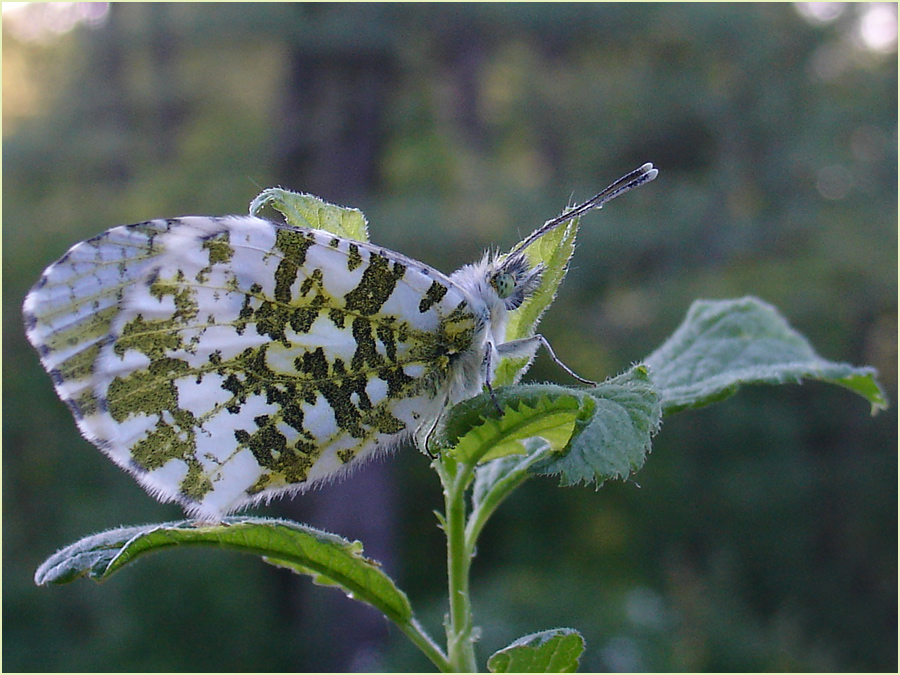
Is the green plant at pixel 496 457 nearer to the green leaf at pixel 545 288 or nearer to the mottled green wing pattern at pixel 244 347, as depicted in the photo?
the green leaf at pixel 545 288

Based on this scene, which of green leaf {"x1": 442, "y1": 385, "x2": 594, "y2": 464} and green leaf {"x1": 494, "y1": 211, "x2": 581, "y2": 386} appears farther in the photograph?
green leaf {"x1": 494, "y1": 211, "x2": 581, "y2": 386}

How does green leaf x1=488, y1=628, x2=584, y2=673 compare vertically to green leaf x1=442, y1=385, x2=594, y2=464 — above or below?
below

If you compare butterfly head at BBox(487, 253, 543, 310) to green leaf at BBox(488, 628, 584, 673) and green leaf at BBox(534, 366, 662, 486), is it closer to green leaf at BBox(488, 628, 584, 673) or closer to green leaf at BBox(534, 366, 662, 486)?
green leaf at BBox(534, 366, 662, 486)

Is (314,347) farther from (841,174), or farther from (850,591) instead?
(841,174)

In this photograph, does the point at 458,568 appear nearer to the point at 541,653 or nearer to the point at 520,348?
the point at 541,653

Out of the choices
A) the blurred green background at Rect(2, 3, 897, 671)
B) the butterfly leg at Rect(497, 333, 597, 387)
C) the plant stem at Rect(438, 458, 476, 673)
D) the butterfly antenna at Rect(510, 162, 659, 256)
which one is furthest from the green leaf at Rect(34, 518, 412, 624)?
the blurred green background at Rect(2, 3, 897, 671)

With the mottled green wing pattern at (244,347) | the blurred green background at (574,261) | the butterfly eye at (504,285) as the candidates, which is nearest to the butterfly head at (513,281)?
the butterfly eye at (504,285)
